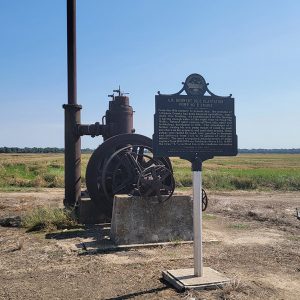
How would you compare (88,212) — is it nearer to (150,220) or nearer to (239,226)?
(150,220)

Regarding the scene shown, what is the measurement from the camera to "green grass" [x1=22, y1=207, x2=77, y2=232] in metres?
11.0

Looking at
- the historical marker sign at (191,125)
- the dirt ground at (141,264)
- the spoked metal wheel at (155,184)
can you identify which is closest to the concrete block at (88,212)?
the dirt ground at (141,264)

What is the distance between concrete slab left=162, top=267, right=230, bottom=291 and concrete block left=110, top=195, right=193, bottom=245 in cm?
267

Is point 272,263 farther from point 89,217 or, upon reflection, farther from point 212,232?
→ point 89,217

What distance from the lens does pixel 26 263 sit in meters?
7.77

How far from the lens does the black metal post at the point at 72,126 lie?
40.2 feet

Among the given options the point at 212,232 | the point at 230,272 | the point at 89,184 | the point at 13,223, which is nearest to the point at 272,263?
the point at 230,272

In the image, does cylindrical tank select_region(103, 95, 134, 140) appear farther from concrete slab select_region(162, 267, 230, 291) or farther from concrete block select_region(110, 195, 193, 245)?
concrete slab select_region(162, 267, 230, 291)

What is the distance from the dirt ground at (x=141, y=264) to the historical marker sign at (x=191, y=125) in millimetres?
1928

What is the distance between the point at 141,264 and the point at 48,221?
396 cm

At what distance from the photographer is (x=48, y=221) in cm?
1099

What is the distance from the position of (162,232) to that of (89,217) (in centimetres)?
270

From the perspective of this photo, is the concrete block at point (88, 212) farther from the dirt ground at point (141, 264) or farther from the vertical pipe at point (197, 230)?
the vertical pipe at point (197, 230)

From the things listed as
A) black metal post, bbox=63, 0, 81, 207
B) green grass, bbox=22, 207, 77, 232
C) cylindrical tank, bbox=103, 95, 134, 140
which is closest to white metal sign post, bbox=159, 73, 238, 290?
green grass, bbox=22, 207, 77, 232
